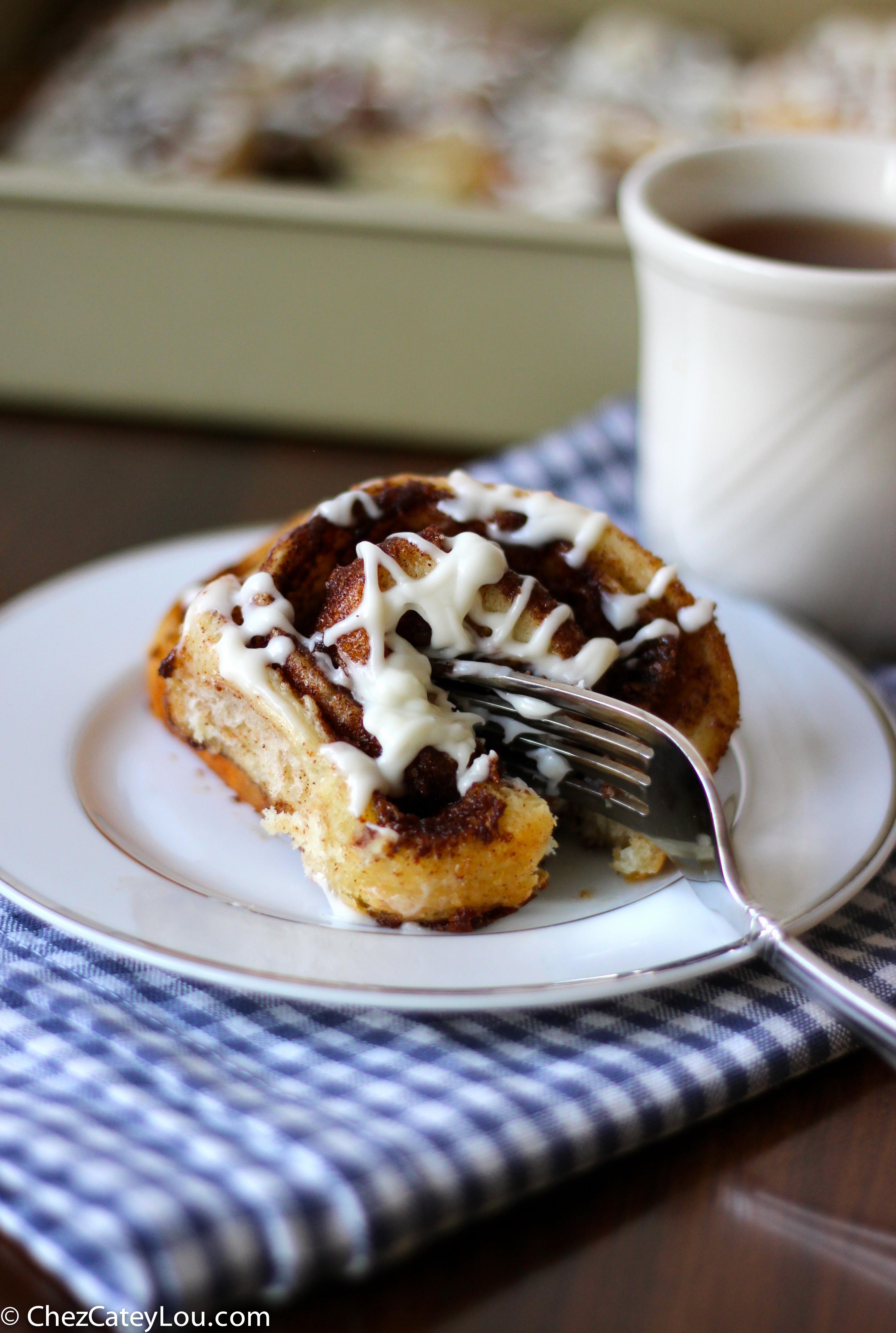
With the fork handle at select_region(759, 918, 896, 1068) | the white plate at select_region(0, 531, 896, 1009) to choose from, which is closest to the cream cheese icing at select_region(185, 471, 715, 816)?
the white plate at select_region(0, 531, 896, 1009)

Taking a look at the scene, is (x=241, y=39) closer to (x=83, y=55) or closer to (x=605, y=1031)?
(x=83, y=55)

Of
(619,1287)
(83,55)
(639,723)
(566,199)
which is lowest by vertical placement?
(619,1287)

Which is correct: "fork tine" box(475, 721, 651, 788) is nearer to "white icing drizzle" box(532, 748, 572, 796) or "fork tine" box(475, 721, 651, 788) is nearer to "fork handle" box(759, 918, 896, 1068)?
"white icing drizzle" box(532, 748, 572, 796)

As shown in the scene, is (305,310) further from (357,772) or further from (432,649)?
(357,772)

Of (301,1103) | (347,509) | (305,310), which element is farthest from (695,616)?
(305,310)

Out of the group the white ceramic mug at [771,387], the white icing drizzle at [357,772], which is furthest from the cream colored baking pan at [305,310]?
the white icing drizzle at [357,772]

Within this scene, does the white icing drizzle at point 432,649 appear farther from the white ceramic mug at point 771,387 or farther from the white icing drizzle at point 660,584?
the white ceramic mug at point 771,387

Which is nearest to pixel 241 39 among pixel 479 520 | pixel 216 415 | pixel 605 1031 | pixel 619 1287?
pixel 216 415
